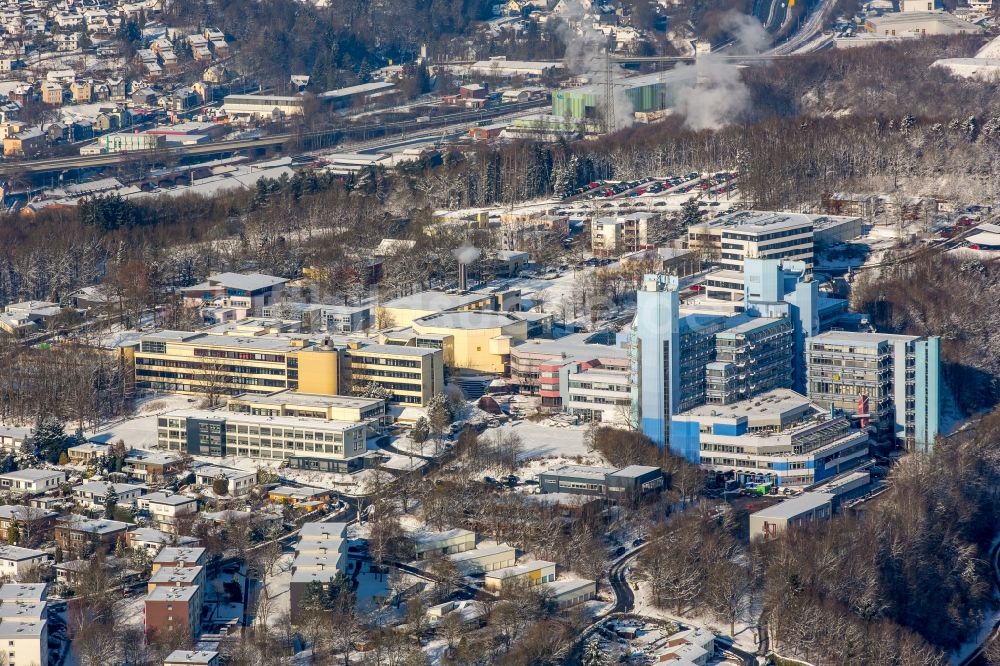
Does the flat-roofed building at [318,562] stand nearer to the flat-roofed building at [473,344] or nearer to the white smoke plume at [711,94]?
the flat-roofed building at [473,344]

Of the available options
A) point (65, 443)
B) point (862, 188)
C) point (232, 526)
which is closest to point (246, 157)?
point (862, 188)

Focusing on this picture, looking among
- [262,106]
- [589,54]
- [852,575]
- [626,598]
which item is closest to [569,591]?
[626,598]

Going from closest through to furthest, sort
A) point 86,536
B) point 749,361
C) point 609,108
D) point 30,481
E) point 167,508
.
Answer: point 86,536, point 167,508, point 30,481, point 749,361, point 609,108

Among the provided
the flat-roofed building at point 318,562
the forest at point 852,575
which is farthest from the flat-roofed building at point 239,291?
the flat-roofed building at point 318,562

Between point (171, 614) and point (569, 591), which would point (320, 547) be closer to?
point (171, 614)

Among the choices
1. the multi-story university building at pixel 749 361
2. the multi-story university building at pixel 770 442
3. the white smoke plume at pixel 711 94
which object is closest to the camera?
the multi-story university building at pixel 770 442
